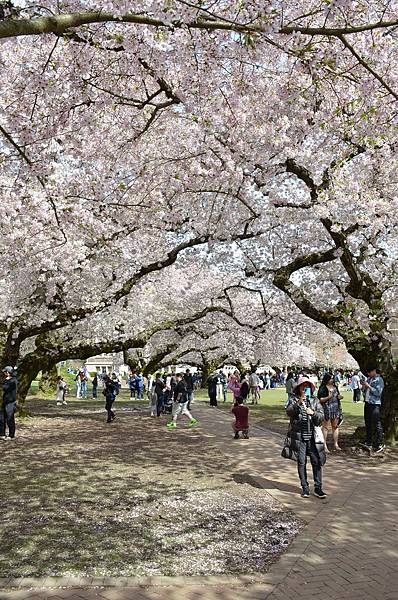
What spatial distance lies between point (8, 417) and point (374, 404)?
363 inches

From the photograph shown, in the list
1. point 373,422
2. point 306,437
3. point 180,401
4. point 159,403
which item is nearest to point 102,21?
point 306,437

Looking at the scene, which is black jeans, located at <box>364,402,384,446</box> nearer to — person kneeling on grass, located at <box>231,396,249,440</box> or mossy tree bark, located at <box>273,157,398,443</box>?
mossy tree bark, located at <box>273,157,398,443</box>

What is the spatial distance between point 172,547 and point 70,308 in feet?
45.2

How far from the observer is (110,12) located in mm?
5074

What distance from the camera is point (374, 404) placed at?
1199 centimetres

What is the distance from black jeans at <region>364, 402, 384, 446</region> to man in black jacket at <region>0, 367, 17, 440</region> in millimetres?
8560

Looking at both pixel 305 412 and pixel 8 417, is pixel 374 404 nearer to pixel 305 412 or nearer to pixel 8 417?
pixel 305 412

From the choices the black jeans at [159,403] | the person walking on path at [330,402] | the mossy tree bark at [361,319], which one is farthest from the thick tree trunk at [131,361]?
the person walking on path at [330,402]

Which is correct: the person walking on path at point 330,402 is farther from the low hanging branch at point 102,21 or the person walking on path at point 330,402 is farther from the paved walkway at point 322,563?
the low hanging branch at point 102,21

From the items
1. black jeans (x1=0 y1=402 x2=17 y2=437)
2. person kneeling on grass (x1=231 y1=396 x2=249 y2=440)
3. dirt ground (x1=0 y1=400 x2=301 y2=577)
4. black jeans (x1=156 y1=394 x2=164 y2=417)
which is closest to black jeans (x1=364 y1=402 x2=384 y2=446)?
dirt ground (x1=0 y1=400 x2=301 y2=577)

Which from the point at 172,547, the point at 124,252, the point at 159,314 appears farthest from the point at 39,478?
the point at 159,314

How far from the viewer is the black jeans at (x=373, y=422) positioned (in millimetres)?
12031

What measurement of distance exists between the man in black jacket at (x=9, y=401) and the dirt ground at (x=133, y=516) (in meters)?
1.76

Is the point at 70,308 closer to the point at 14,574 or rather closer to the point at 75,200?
the point at 75,200
